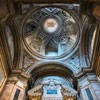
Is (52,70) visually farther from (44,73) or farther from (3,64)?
(3,64)

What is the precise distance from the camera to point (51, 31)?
15.4m

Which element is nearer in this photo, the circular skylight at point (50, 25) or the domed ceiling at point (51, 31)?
the domed ceiling at point (51, 31)

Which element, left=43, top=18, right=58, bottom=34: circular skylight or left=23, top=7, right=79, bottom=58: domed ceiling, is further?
left=43, top=18, right=58, bottom=34: circular skylight

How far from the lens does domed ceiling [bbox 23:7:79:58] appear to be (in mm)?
13959

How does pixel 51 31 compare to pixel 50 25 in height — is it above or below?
below

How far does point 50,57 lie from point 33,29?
3.59 m

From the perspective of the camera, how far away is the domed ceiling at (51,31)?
1396 centimetres

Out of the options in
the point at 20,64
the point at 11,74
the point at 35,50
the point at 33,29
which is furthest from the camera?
the point at 33,29

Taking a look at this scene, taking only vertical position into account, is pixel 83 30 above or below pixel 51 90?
above

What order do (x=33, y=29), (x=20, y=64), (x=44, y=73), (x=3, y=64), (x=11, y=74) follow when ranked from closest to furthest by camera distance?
(x=3, y=64)
(x=11, y=74)
(x=20, y=64)
(x=44, y=73)
(x=33, y=29)

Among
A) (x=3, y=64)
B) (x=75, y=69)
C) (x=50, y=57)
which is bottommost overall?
(x=3, y=64)

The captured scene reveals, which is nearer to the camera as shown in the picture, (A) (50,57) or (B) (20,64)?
(B) (20,64)

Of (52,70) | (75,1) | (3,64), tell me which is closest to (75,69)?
(52,70)

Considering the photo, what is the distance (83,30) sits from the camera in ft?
38.7
